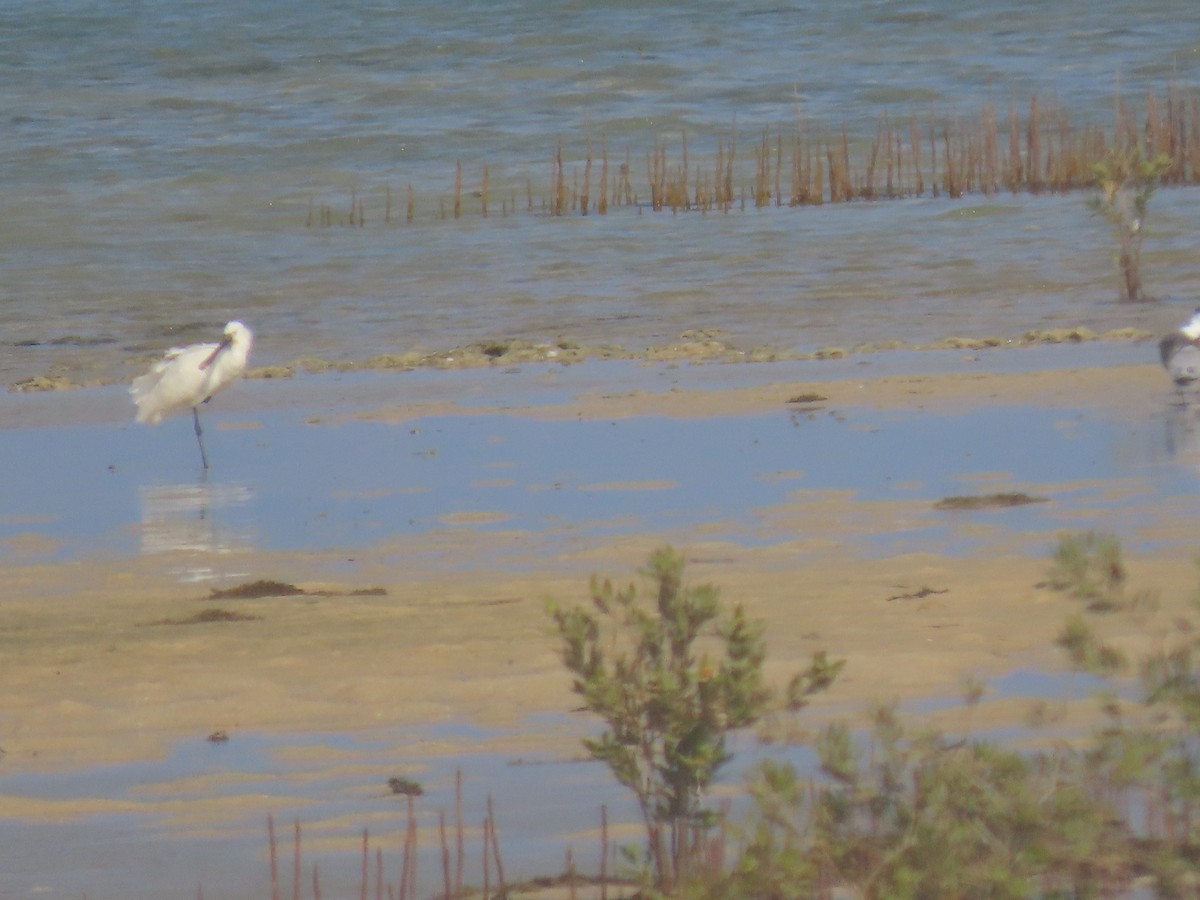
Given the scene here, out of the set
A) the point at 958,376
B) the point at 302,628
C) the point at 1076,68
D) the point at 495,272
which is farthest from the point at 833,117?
the point at 302,628

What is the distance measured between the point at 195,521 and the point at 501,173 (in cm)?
2292

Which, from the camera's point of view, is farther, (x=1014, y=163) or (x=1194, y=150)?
(x=1014, y=163)

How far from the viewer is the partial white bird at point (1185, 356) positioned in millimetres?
10750

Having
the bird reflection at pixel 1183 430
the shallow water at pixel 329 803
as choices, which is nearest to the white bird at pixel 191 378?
the bird reflection at pixel 1183 430

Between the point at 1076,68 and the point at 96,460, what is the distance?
102 feet

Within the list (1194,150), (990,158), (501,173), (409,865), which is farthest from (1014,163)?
(409,865)

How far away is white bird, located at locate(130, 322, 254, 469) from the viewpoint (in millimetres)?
11773

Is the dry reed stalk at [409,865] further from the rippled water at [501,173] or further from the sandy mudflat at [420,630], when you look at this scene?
→ the rippled water at [501,173]

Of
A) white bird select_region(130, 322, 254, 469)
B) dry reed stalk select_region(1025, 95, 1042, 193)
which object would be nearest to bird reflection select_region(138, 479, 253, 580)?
white bird select_region(130, 322, 254, 469)

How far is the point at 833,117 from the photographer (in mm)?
35344

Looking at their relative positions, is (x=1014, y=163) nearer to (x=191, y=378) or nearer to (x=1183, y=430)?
(x=191, y=378)

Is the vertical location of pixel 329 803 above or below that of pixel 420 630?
above

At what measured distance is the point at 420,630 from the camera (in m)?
6.63

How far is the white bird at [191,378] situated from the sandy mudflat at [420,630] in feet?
11.7
